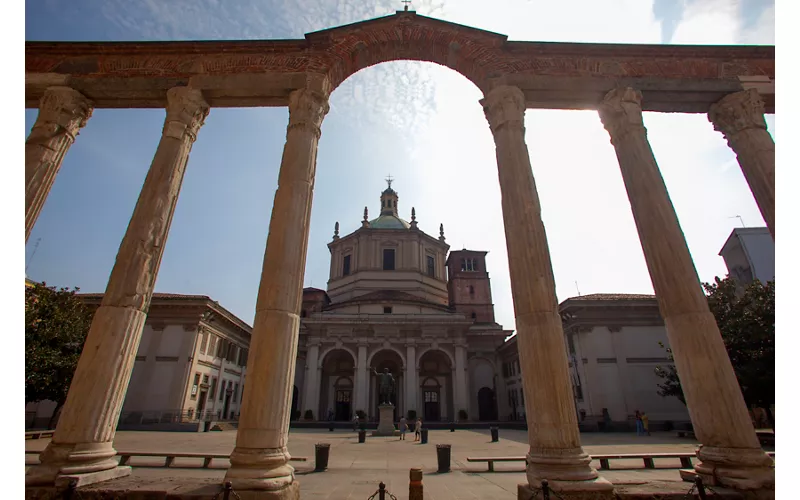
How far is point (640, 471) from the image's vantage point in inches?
368

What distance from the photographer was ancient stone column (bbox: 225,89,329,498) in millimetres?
5582

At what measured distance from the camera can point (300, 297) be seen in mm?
6984

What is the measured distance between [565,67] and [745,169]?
458cm

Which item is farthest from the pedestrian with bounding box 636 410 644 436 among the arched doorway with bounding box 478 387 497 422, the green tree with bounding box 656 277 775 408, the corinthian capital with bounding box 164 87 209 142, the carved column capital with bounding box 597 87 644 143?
the corinthian capital with bounding box 164 87 209 142

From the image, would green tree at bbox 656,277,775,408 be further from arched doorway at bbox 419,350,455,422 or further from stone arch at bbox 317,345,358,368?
stone arch at bbox 317,345,358,368

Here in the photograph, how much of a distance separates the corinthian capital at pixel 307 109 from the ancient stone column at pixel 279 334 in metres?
0.03

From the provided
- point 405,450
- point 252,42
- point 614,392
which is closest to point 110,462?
point 252,42

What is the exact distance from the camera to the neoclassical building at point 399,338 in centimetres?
3425

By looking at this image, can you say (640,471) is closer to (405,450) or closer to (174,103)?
(405,450)

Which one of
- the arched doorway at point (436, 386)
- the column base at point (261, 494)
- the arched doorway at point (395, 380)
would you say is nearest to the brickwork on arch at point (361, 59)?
the column base at point (261, 494)

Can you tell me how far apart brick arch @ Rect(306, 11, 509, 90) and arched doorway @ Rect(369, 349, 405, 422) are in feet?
94.0

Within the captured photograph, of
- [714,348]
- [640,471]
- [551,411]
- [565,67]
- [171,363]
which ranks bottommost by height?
[640,471]

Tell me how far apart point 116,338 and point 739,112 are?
13533 millimetres

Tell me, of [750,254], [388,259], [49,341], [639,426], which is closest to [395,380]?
[388,259]
